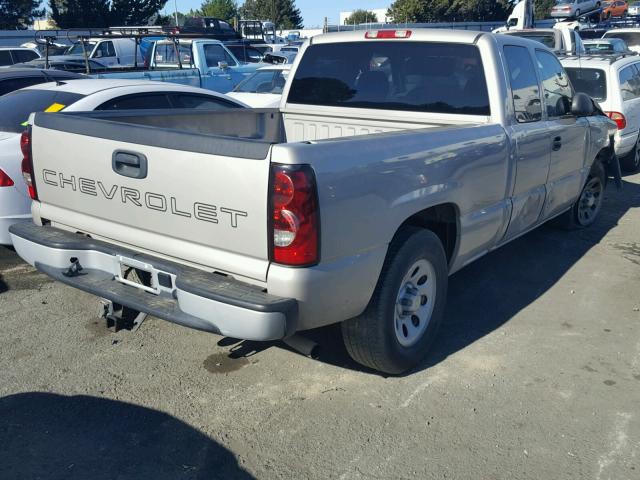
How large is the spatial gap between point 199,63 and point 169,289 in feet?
37.6

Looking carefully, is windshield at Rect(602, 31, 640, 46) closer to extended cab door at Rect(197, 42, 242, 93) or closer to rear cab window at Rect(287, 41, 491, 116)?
extended cab door at Rect(197, 42, 242, 93)

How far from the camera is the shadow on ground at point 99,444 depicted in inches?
115

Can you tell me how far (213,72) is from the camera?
1396 centimetres

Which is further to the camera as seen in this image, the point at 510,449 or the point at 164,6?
the point at 164,6

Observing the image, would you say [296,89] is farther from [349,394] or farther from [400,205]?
[349,394]

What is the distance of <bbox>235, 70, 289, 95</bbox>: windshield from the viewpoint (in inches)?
453

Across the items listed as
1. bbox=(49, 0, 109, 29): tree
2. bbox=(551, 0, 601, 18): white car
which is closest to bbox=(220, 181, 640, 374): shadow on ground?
bbox=(551, 0, 601, 18): white car

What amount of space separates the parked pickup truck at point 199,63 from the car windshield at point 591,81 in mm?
7390

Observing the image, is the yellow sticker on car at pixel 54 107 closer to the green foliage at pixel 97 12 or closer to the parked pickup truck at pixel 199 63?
the parked pickup truck at pixel 199 63

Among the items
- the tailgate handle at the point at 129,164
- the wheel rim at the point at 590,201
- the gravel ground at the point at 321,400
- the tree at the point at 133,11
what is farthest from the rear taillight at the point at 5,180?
the tree at the point at 133,11

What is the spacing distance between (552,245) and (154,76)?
8102 mm

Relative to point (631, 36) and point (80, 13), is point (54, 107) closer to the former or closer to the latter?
point (631, 36)

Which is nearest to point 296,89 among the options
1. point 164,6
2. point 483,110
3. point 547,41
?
point 483,110

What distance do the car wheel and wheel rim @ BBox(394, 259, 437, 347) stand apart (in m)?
7.58
